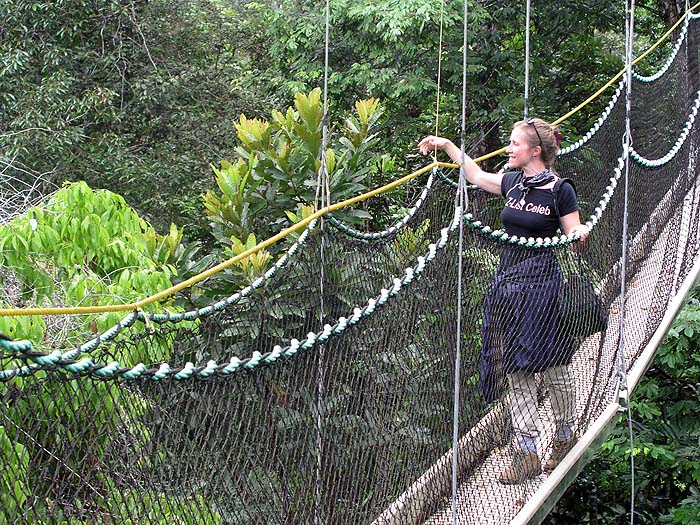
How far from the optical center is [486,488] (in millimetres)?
2299

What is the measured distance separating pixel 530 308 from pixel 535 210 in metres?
0.24

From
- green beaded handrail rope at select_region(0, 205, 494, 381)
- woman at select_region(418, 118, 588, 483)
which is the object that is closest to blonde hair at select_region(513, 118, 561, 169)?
woman at select_region(418, 118, 588, 483)

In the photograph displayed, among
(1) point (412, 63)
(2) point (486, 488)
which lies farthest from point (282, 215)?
(1) point (412, 63)

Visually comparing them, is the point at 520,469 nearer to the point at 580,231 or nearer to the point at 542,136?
the point at 580,231

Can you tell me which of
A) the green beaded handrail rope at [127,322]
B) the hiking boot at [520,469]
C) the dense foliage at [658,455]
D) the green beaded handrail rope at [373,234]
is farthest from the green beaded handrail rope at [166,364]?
the dense foliage at [658,455]

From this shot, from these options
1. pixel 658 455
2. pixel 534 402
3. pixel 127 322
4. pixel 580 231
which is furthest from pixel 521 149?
pixel 658 455

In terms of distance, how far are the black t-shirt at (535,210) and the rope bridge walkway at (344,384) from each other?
22 mm

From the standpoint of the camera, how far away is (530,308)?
225cm

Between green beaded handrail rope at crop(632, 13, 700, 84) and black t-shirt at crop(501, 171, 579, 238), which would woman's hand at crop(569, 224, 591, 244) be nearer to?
black t-shirt at crop(501, 171, 579, 238)

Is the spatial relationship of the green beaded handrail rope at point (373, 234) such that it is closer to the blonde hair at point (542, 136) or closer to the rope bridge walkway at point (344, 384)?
the rope bridge walkway at point (344, 384)

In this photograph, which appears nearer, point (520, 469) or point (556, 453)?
point (520, 469)

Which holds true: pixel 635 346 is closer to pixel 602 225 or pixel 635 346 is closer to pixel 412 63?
pixel 602 225

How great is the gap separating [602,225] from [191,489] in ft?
5.23

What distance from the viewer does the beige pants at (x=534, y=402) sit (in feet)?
7.61
